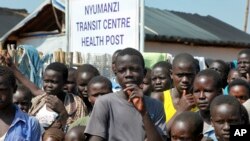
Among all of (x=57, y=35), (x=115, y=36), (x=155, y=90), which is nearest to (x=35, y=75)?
(x=115, y=36)

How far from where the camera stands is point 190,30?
55.3 ft

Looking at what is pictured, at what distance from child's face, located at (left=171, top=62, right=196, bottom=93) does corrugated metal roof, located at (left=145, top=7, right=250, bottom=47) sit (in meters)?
8.86

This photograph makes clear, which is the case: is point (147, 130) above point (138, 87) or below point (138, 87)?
below

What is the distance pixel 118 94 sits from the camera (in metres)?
3.89

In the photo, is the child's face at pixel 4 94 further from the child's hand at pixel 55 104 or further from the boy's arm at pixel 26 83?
the boy's arm at pixel 26 83

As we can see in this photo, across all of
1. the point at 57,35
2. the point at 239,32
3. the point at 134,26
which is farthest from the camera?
the point at 239,32

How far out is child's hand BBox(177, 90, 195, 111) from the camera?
4.55 m

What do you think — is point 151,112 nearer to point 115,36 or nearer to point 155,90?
point 155,90

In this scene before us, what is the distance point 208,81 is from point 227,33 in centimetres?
1472

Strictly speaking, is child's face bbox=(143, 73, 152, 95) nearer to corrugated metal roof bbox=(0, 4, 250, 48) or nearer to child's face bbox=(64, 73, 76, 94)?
child's face bbox=(64, 73, 76, 94)

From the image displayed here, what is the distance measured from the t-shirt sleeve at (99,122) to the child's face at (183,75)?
4.53ft

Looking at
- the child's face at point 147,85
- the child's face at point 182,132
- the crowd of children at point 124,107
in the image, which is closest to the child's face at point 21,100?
the crowd of children at point 124,107

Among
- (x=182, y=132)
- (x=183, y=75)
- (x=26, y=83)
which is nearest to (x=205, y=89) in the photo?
(x=183, y=75)

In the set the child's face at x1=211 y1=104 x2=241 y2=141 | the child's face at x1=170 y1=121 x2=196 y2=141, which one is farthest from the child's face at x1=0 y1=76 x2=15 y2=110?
the child's face at x1=211 y1=104 x2=241 y2=141
